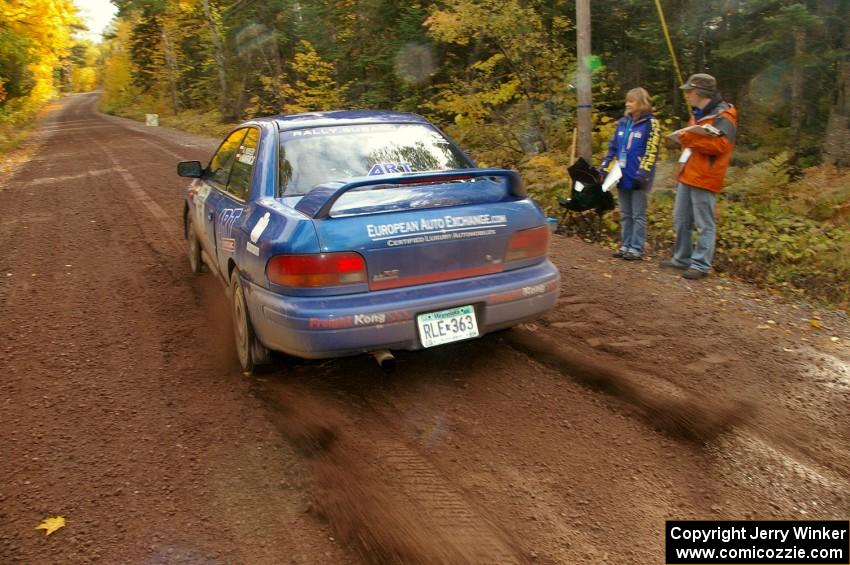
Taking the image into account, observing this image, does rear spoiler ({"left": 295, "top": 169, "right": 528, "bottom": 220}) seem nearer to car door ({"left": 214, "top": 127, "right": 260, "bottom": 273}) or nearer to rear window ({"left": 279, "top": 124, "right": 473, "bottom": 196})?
rear window ({"left": 279, "top": 124, "right": 473, "bottom": 196})

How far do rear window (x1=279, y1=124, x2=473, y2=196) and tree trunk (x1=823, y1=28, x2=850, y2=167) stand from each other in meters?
7.88

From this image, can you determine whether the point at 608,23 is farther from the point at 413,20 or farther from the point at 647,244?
the point at 647,244

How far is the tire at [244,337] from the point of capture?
155 inches

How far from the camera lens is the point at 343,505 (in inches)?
107

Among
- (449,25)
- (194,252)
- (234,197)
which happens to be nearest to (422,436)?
(234,197)

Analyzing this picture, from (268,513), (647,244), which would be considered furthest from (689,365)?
(647,244)

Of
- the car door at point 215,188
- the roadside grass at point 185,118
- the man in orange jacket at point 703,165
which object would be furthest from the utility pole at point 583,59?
the roadside grass at point 185,118

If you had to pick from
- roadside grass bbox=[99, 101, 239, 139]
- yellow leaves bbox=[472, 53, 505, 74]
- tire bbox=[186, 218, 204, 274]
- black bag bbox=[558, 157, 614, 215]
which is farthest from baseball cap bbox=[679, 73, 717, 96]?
roadside grass bbox=[99, 101, 239, 139]

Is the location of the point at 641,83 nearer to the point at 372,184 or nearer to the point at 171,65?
the point at 372,184

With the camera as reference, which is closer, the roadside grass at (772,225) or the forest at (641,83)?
the roadside grass at (772,225)

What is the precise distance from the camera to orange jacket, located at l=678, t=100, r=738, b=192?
5.70 meters

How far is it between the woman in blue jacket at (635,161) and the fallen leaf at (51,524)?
5.75m

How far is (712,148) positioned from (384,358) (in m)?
4.04

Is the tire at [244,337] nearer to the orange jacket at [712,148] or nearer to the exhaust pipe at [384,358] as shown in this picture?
the exhaust pipe at [384,358]
